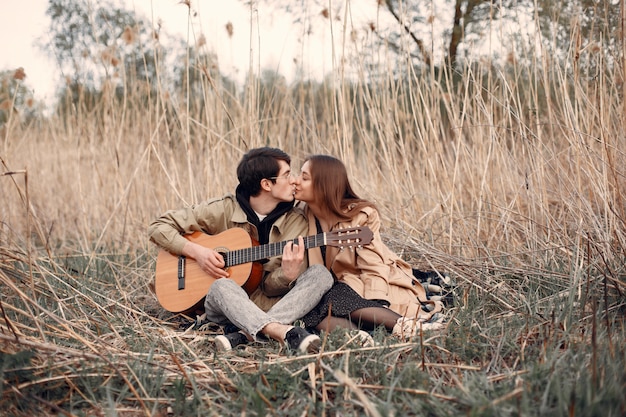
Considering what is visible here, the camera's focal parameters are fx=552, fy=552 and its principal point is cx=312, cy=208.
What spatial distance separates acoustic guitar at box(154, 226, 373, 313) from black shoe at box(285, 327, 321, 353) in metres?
0.47

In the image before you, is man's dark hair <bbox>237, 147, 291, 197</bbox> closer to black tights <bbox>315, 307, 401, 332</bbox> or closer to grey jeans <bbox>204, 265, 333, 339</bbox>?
grey jeans <bbox>204, 265, 333, 339</bbox>

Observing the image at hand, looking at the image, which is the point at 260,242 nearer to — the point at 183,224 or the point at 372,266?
the point at 183,224

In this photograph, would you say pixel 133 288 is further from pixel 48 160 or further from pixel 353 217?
pixel 48 160

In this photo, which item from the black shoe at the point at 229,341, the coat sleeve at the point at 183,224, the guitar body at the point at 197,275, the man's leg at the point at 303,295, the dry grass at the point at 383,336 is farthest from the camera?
the coat sleeve at the point at 183,224

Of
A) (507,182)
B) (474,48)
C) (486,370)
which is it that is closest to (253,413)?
(486,370)

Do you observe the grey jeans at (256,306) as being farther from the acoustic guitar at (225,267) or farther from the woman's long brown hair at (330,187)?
the woman's long brown hair at (330,187)

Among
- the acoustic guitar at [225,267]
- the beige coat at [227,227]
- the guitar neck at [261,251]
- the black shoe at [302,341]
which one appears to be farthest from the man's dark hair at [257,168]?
the black shoe at [302,341]

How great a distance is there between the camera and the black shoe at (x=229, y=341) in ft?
6.59

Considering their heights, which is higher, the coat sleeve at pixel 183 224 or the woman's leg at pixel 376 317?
the coat sleeve at pixel 183 224

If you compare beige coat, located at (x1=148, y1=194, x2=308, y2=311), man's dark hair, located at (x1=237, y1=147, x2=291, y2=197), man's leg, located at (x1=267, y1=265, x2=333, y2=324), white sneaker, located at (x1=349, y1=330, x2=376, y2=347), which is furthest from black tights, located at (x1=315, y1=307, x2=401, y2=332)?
man's dark hair, located at (x1=237, y1=147, x2=291, y2=197)

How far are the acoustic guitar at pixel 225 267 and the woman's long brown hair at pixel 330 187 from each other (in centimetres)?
22

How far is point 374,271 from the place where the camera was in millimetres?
2379

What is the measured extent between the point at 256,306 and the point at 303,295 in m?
0.20

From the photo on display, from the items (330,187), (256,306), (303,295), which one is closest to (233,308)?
(256,306)
